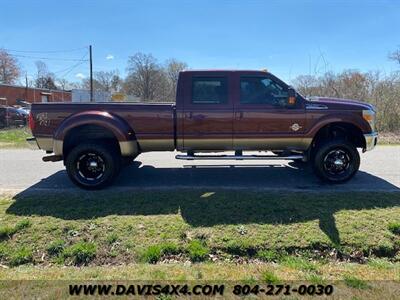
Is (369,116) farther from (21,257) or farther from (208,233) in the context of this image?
(21,257)

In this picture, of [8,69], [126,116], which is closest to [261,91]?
[126,116]

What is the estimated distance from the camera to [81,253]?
4.07 meters

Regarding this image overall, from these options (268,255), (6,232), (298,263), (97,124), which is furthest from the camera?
(97,124)

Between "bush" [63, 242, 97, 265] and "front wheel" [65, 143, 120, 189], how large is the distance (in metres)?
2.09

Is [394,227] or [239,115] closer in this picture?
[394,227]

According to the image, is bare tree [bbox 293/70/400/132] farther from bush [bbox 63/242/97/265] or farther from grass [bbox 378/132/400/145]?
bush [bbox 63/242/97/265]

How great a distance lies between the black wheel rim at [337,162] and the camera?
21.0ft

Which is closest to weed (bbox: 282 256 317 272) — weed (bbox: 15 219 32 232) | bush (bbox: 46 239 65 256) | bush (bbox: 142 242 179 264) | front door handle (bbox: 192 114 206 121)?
bush (bbox: 142 242 179 264)

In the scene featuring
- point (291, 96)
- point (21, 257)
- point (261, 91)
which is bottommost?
point (21, 257)

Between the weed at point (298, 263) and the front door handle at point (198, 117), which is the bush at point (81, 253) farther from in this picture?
the front door handle at point (198, 117)

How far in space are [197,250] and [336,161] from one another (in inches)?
146

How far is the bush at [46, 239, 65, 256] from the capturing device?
164 inches

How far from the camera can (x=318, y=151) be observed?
638cm

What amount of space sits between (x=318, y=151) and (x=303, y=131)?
0.49 m
